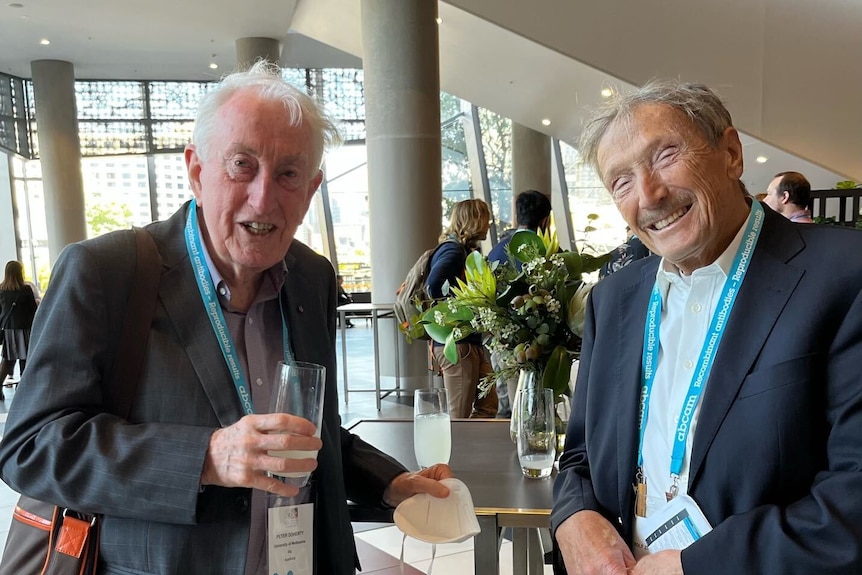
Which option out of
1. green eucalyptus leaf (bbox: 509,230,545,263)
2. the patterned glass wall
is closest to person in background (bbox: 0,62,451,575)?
green eucalyptus leaf (bbox: 509,230,545,263)

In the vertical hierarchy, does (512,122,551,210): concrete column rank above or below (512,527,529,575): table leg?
above

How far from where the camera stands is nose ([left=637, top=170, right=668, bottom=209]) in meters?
1.24

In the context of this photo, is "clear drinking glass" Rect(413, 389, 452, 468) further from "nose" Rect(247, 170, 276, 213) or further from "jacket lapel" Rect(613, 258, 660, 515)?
"nose" Rect(247, 170, 276, 213)

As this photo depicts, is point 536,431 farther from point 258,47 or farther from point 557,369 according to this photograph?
point 258,47

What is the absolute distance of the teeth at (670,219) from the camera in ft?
4.05

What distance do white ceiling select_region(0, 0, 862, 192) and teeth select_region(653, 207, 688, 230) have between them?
25.2 feet

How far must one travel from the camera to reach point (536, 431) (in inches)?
70.9

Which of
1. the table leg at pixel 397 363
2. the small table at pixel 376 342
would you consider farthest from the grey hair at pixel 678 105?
the table leg at pixel 397 363

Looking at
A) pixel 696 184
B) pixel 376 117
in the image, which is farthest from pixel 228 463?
pixel 376 117

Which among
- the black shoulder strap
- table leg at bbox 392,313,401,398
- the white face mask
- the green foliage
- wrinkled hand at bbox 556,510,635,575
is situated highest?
the green foliage

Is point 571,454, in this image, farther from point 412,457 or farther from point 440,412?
point 412,457

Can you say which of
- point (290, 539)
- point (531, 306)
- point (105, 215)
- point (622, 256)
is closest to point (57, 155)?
point (105, 215)

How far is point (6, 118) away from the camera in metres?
12.4

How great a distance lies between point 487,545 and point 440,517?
43 centimetres
